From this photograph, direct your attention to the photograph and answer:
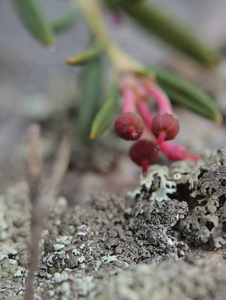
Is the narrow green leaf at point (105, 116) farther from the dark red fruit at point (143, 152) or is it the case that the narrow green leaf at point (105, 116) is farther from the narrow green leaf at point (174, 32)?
the narrow green leaf at point (174, 32)

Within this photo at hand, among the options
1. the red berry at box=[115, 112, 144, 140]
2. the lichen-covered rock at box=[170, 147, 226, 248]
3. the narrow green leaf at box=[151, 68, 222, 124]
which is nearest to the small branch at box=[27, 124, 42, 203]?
the red berry at box=[115, 112, 144, 140]

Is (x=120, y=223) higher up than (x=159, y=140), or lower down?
lower down

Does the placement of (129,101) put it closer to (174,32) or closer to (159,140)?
(159,140)

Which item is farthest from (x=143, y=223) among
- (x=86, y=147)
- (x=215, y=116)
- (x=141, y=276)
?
(x=86, y=147)

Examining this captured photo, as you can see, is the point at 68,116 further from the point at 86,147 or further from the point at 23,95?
the point at 23,95

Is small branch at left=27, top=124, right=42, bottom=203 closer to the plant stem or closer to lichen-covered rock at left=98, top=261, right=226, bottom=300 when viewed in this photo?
lichen-covered rock at left=98, top=261, right=226, bottom=300

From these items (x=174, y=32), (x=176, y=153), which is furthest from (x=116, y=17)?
(x=176, y=153)
